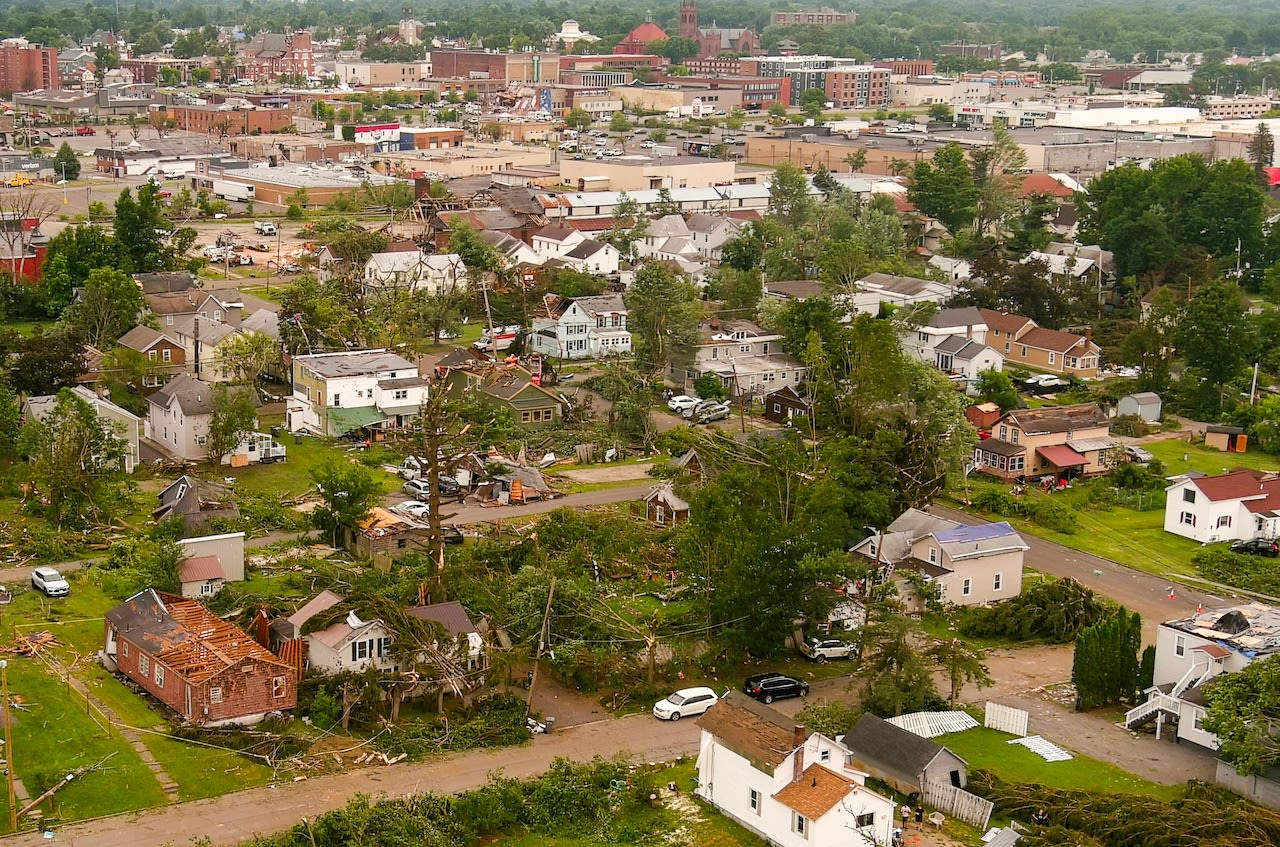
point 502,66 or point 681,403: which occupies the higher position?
point 502,66

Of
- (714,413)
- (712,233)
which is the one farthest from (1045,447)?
(712,233)

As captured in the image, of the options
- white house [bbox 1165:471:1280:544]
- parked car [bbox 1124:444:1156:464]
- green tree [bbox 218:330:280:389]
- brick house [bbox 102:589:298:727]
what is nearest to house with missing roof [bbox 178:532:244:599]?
brick house [bbox 102:589:298:727]

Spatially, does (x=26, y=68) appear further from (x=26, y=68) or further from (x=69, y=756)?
(x=69, y=756)

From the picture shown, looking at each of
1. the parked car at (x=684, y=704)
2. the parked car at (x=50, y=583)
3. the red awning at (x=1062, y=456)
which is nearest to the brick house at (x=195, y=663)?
the parked car at (x=50, y=583)

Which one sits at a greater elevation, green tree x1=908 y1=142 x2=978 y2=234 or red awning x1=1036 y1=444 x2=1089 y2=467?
green tree x1=908 y1=142 x2=978 y2=234

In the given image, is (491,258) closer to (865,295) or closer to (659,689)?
(865,295)

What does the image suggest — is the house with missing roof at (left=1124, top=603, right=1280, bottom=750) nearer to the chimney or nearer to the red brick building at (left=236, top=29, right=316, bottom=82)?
the chimney

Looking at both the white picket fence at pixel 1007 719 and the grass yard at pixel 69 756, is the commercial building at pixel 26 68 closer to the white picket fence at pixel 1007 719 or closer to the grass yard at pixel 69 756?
the grass yard at pixel 69 756
